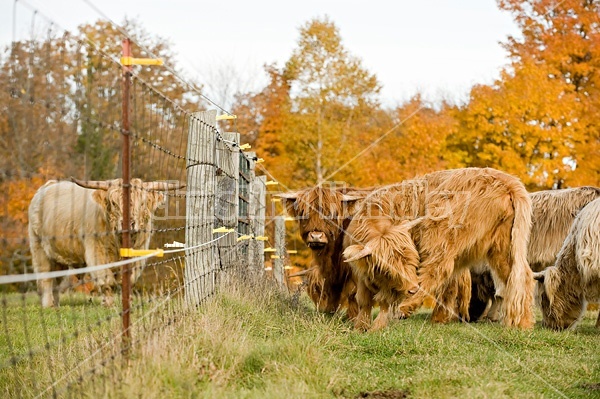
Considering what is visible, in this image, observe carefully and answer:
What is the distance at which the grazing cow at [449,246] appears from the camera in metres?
7.51

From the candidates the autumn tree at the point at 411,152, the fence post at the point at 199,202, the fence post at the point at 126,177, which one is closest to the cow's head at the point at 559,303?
the fence post at the point at 199,202

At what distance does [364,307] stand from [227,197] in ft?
6.58

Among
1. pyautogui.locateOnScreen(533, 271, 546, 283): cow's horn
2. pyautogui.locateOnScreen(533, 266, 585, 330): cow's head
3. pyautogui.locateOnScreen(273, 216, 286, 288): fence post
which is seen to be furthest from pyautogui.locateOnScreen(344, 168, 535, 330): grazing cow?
pyautogui.locateOnScreen(273, 216, 286, 288): fence post

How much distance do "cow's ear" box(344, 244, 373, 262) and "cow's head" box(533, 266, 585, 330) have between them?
230 cm

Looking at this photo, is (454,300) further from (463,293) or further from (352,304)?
(352,304)

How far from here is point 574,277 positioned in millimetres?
8227

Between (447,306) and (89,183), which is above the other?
(89,183)

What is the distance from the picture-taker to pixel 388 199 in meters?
8.49

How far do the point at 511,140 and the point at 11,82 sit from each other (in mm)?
17793

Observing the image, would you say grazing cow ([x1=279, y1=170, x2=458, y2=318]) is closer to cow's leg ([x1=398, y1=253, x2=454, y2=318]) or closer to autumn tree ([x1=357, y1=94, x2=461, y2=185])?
cow's leg ([x1=398, y1=253, x2=454, y2=318])

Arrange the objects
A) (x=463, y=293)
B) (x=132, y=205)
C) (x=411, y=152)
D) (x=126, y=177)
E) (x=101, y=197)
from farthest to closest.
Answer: (x=411, y=152)
(x=101, y=197)
(x=132, y=205)
(x=463, y=293)
(x=126, y=177)

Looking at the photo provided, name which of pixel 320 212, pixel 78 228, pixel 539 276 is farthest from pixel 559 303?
pixel 78 228

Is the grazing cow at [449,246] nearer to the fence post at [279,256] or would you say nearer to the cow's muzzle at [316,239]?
the cow's muzzle at [316,239]

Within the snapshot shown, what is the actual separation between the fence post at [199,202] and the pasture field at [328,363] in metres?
0.30
